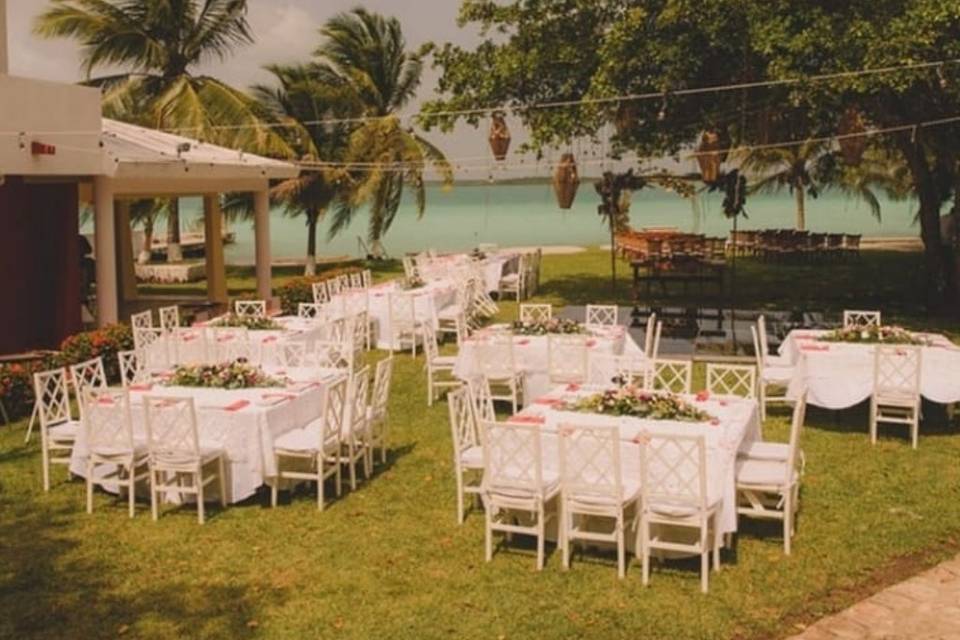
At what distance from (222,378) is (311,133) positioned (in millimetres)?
21171

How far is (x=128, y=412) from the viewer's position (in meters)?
8.04

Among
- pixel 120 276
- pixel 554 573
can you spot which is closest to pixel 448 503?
pixel 554 573

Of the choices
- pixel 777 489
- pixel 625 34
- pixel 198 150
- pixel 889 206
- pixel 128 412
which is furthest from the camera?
pixel 889 206

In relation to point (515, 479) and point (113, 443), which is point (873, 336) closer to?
point (515, 479)

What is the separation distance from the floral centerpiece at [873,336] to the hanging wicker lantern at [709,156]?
306 centimetres

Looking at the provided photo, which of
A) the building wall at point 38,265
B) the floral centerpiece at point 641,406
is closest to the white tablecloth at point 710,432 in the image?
the floral centerpiece at point 641,406

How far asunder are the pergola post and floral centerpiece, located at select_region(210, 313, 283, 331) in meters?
Answer: 7.76

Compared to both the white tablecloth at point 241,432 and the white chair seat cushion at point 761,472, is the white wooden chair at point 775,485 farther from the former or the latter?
the white tablecloth at point 241,432

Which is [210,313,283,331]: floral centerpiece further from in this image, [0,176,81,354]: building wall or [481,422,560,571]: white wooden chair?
[481,422,560,571]: white wooden chair

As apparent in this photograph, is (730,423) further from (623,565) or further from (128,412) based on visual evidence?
(128,412)

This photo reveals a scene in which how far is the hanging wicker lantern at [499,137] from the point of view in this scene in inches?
567

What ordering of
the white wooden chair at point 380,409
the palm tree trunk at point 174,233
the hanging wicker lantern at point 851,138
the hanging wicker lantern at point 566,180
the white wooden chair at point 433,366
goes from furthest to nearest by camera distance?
the palm tree trunk at point 174,233 < the hanging wicker lantern at point 566,180 < the hanging wicker lantern at point 851,138 < the white wooden chair at point 433,366 < the white wooden chair at point 380,409

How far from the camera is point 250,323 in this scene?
13602mm

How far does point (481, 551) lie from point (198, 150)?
1384 cm
